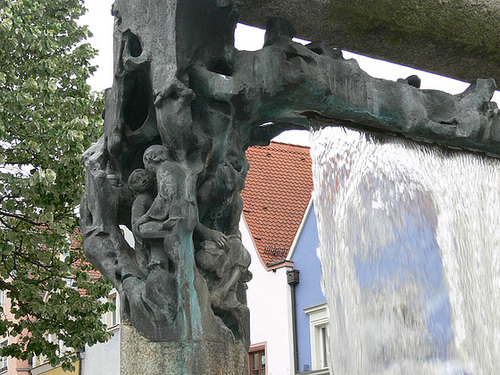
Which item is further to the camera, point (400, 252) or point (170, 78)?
point (400, 252)

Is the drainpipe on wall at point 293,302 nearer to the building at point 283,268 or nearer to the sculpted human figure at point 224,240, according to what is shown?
the building at point 283,268

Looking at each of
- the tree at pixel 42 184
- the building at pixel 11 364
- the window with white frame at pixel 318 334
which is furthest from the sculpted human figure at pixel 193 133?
the building at pixel 11 364

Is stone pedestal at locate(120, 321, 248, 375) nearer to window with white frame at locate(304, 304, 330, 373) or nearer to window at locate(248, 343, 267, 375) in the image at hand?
window with white frame at locate(304, 304, 330, 373)

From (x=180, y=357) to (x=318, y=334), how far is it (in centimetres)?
1533

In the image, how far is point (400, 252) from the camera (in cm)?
419

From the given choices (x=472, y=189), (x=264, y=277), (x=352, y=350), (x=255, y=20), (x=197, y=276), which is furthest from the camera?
(x=264, y=277)

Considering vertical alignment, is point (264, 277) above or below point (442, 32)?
above

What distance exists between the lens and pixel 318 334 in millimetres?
18484

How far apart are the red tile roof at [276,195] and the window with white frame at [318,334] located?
2.14m

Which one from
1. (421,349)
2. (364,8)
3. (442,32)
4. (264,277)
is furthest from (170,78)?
(264,277)

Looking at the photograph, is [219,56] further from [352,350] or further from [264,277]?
[264,277]

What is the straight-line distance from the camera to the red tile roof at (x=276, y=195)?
2083 centimetres

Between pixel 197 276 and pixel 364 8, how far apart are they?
1493 mm

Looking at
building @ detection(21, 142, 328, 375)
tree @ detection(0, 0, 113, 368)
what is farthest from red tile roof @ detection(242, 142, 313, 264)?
tree @ detection(0, 0, 113, 368)
